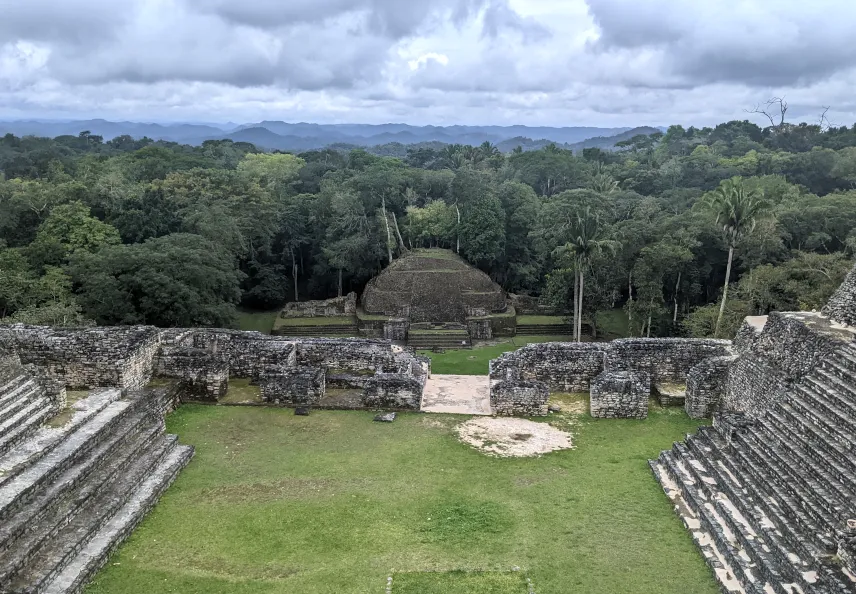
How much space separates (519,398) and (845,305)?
6.25 meters

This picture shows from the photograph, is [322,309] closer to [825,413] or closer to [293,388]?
[293,388]

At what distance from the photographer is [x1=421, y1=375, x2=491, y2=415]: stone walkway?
45.4ft

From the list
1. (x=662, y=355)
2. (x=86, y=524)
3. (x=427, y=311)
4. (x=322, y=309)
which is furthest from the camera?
(x=322, y=309)

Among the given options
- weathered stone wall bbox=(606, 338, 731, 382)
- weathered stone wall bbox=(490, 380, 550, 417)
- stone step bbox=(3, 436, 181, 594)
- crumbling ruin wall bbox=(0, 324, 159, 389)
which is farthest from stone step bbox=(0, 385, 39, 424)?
weathered stone wall bbox=(606, 338, 731, 382)

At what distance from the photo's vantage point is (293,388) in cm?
1387

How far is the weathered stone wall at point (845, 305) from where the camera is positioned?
1176 centimetres

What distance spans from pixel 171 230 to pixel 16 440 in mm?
20106

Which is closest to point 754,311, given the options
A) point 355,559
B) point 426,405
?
point 426,405

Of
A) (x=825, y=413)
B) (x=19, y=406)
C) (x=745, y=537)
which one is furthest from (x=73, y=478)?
(x=825, y=413)

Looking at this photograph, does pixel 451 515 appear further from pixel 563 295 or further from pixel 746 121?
pixel 746 121

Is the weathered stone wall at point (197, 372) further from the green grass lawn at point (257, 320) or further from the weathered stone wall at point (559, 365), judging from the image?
the green grass lawn at point (257, 320)

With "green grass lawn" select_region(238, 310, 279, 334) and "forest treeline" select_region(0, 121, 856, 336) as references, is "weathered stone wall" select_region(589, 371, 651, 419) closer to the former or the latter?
"forest treeline" select_region(0, 121, 856, 336)

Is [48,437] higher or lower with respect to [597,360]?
higher

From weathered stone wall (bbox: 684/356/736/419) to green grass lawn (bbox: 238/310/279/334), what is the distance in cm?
1750
